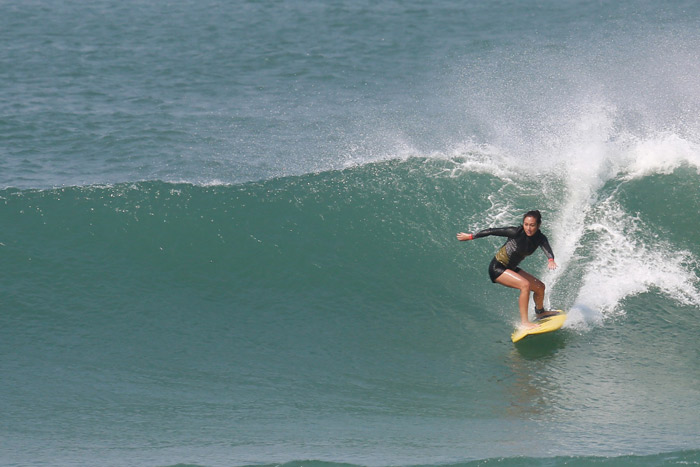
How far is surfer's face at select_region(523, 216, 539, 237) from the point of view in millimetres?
9555

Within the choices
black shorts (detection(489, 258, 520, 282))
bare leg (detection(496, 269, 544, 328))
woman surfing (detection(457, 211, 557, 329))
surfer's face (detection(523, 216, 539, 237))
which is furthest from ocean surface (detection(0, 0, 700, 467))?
surfer's face (detection(523, 216, 539, 237))

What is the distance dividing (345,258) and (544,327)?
3.17m

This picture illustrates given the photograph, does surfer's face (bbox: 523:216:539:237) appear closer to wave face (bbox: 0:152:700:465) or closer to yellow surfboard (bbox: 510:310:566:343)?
yellow surfboard (bbox: 510:310:566:343)

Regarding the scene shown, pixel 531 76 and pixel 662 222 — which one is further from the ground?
pixel 531 76

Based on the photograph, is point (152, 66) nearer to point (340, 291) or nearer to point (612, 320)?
point (340, 291)

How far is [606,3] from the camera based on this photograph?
83.0 feet

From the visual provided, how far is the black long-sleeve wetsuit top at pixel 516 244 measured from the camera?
9812 mm

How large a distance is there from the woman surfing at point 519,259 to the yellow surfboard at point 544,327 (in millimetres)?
64

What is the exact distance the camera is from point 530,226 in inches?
378

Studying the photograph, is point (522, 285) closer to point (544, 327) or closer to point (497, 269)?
point (497, 269)

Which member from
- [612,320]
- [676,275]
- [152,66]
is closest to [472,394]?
[612,320]

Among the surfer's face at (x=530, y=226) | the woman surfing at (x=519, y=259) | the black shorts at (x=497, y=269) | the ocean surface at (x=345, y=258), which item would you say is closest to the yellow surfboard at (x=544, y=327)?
the woman surfing at (x=519, y=259)

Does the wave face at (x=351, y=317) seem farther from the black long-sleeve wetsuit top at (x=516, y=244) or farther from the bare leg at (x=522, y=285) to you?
the black long-sleeve wetsuit top at (x=516, y=244)

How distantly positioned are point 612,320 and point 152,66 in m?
14.4
